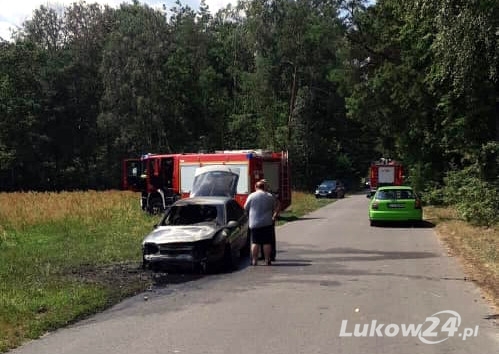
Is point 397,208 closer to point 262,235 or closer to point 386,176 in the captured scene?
point 262,235

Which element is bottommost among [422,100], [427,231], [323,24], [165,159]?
[427,231]

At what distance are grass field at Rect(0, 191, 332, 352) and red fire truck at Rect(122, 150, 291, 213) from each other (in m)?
1.28

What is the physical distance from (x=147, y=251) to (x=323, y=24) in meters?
47.5

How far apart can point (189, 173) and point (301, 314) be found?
59.7ft

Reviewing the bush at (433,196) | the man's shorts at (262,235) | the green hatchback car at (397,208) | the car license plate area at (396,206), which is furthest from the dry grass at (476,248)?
the bush at (433,196)

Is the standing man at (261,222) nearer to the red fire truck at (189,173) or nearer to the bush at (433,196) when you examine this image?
the red fire truck at (189,173)

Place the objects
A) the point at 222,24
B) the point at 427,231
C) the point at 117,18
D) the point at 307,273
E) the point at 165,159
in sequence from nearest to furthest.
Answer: the point at 307,273, the point at 427,231, the point at 165,159, the point at 117,18, the point at 222,24

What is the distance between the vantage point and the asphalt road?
7168 millimetres

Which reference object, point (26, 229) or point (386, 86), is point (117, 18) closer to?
point (386, 86)

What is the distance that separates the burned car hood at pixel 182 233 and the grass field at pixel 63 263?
728mm

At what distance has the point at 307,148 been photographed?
213ft

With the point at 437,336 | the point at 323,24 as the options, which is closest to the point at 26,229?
the point at 437,336

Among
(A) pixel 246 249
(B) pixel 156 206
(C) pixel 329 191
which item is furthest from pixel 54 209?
(C) pixel 329 191

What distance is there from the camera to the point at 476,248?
15.8 meters
